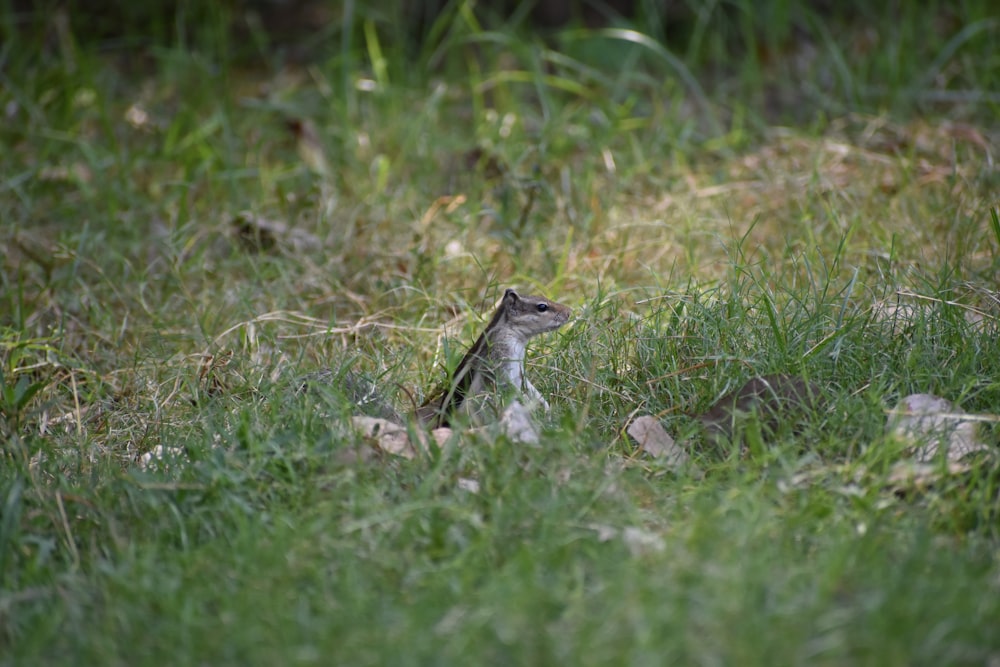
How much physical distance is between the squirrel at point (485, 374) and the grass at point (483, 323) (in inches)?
4.3

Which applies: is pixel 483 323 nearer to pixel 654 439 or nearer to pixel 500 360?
pixel 500 360

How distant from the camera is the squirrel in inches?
150

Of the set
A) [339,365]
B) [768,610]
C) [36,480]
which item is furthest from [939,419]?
[36,480]

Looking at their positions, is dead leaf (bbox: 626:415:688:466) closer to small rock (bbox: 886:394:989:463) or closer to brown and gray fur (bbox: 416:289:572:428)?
brown and gray fur (bbox: 416:289:572:428)

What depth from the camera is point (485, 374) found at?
13.0 ft

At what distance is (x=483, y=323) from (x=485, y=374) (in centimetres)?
71

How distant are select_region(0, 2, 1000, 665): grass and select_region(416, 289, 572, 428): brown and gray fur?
0.11 meters

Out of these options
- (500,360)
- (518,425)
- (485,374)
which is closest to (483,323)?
(500,360)

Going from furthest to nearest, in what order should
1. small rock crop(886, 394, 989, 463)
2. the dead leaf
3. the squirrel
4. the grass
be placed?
the squirrel
the dead leaf
small rock crop(886, 394, 989, 463)
the grass

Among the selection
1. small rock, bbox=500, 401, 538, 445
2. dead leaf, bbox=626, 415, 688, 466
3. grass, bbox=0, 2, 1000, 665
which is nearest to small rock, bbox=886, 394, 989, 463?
grass, bbox=0, 2, 1000, 665

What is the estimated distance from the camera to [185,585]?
283 cm

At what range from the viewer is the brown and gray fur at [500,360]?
12.6 feet

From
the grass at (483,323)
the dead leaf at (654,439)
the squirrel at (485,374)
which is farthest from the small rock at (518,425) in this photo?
the dead leaf at (654,439)

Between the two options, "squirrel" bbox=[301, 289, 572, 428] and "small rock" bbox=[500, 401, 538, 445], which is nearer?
"small rock" bbox=[500, 401, 538, 445]
